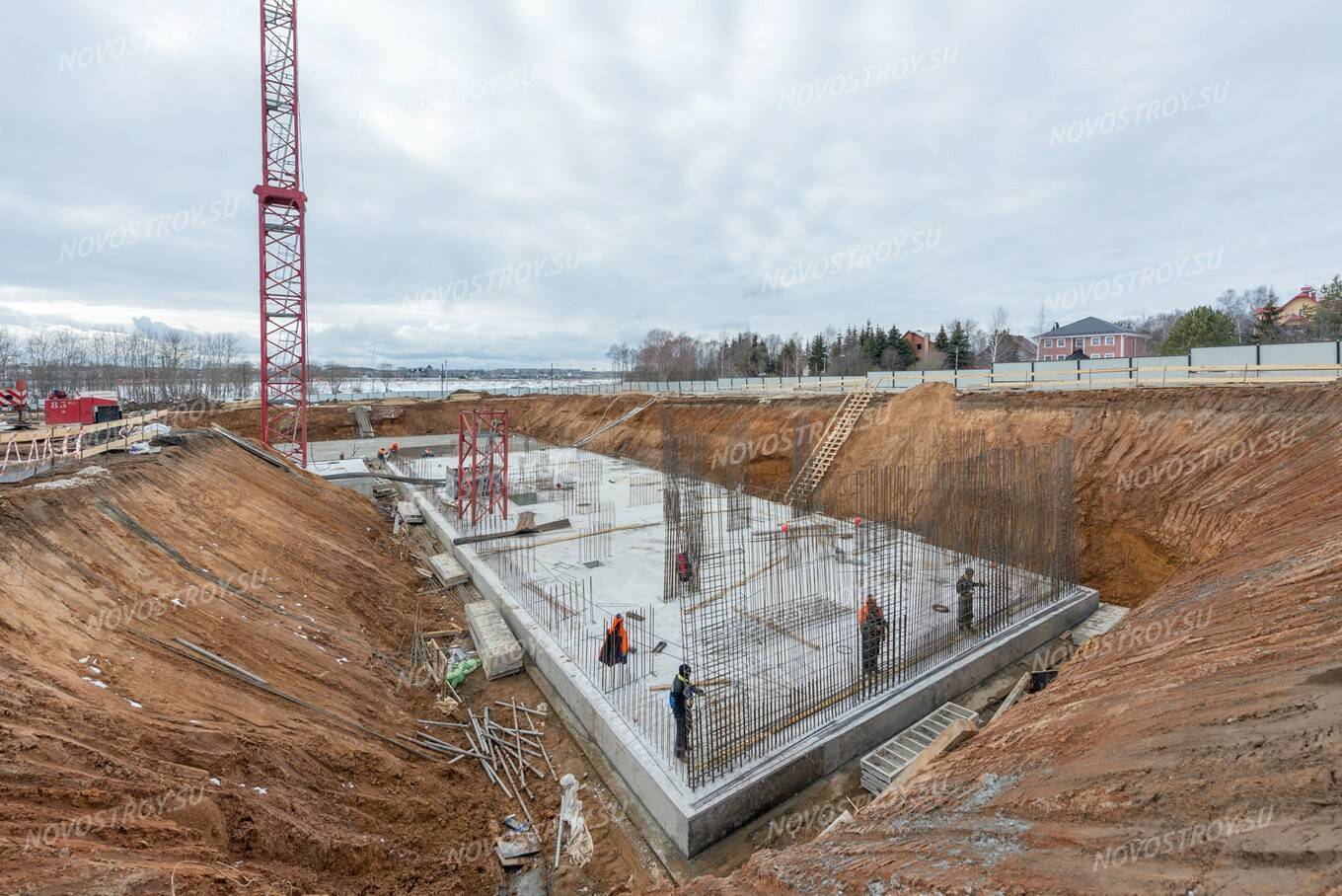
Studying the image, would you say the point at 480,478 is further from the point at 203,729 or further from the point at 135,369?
the point at 135,369

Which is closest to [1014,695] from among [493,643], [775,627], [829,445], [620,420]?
[775,627]

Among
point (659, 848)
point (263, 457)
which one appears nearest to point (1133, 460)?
point (659, 848)

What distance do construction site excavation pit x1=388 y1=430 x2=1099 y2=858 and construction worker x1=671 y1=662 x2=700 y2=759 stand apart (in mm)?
125

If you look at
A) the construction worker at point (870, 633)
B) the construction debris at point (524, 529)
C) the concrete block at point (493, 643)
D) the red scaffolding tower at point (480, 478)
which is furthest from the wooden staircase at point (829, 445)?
the concrete block at point (493, 643)

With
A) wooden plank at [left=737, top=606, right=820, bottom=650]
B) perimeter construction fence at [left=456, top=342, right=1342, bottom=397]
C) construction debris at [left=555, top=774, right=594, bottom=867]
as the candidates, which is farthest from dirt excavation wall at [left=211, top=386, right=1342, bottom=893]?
perimeter construction fence at [left=456, top=342, right=1342, bottom=397]

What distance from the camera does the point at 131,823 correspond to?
11.3 feet

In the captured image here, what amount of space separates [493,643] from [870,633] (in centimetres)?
531

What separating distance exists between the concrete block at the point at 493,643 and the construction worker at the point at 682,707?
3.45 meters

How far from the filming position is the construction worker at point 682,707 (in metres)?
5.57

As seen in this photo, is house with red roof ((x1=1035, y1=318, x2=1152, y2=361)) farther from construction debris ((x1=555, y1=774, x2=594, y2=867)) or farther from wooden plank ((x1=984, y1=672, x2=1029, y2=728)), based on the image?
construction debris ((x1=555, y1=774, x2=594, y2=867))

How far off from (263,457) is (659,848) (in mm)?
15392

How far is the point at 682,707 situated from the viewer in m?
5.54

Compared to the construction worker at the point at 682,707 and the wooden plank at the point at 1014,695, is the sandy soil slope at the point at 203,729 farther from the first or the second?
the wooden plank at the point at 1014,695

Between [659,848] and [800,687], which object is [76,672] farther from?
[800,687]
